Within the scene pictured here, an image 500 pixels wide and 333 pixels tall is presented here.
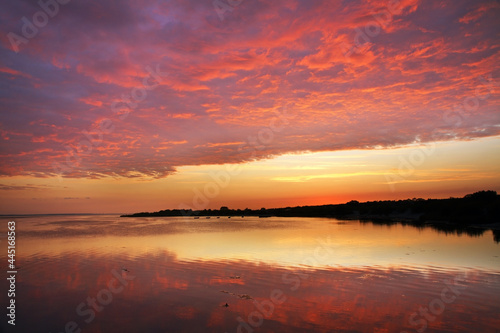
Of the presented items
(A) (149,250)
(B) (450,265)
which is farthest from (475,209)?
(A) (149,250)

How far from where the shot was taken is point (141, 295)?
15953mm

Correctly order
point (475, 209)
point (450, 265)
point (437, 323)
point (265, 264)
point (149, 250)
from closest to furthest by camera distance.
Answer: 1. point (437, 323)
2. point (450, 265)
3. point (265, 264)
4. point (149, 250)
5. point (475, 209)

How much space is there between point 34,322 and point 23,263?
52.0 ft

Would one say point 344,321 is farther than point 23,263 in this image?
No

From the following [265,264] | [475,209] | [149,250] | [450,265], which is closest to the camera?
[450,265]

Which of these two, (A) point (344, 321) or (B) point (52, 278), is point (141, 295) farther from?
(A) point (344, 321)

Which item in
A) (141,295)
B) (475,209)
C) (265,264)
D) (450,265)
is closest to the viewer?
(141,295)

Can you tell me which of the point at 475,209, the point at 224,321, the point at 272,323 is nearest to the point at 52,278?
the point at 224,321

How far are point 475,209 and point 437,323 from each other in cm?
6504

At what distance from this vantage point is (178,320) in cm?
1236

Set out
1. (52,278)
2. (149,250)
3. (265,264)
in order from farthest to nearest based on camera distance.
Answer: (149,250) → (265,264) → (52,278)

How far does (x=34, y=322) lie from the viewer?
40.7 feet

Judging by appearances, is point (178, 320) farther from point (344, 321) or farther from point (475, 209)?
point (475, 209)

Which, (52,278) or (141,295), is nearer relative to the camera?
(141,295)
